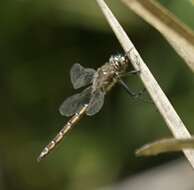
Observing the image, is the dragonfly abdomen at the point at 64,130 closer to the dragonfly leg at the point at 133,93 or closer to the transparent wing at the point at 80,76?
the transparent wing at the point at 80,76

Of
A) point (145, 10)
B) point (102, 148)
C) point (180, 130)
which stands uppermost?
point (102, 148)

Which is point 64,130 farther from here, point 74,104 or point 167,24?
point 167,24

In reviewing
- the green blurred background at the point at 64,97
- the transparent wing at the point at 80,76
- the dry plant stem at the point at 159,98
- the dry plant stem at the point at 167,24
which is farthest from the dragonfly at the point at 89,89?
the dry plant stem at the point at 167,24

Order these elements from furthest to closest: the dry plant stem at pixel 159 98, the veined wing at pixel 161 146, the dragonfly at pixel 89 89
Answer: the dragonfly at pixel 89 89, the dry plant stem at pixel 159 98, the veined wing at pixel 161 146

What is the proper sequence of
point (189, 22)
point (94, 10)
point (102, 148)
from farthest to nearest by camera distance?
point (102, 148) < point (94, 10) < point (189, 22)

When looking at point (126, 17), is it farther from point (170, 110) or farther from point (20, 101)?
point (170, 110)

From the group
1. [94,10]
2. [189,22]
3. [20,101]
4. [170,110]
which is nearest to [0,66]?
[20,101]
